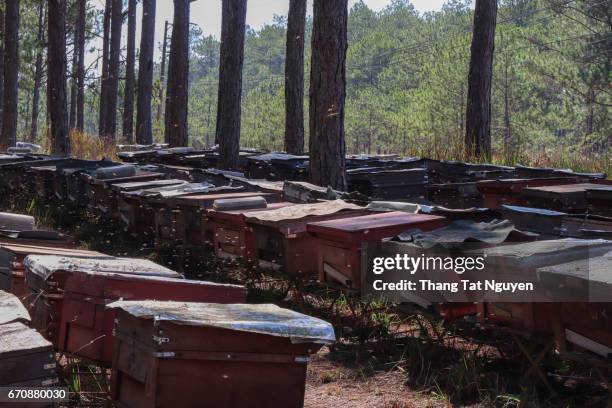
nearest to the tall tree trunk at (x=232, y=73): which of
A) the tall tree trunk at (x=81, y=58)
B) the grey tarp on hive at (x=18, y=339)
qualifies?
the grey tarp on hive at (x=18, y=339)

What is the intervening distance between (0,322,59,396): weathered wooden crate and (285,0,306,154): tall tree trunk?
615 inches

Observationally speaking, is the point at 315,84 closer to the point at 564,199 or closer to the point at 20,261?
the point at 564,199

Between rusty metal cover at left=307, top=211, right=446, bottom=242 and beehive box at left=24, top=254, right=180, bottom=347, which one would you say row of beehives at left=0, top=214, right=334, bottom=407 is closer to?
beehive box at left=24, top=254, right=180, bottom=347

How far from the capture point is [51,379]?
14.8 feet

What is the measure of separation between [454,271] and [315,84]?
6139mm

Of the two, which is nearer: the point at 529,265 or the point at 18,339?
the point at 18,339

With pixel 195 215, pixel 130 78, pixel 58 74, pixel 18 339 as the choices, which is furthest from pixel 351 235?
pixel 130 78

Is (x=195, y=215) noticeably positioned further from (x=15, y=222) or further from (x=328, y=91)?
(x=328, y=91)

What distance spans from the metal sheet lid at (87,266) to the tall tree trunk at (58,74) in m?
14.3

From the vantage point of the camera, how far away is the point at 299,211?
8.16 meters

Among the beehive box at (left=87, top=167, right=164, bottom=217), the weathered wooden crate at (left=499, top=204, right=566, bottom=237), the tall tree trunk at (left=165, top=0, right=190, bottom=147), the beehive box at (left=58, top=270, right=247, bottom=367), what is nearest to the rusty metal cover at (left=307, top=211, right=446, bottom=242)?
the weathered wooden crate at (left=499, top=204, right=566, bottom=237)

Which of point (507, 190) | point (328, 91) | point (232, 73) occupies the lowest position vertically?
point (507, 190)

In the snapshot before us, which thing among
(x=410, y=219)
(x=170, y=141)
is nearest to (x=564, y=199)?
(x=410, y=219)

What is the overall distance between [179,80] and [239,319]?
19.8m
